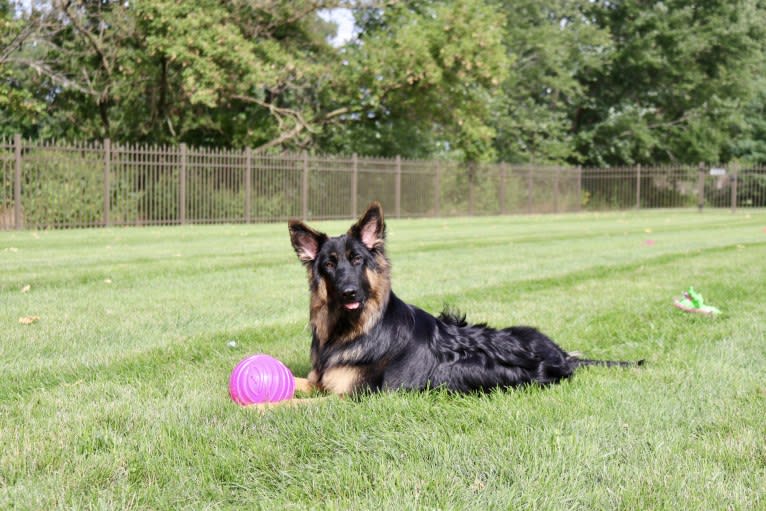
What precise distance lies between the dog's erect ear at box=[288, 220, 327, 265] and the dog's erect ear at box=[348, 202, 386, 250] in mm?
194

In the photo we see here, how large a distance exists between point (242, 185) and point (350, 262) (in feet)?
65.1

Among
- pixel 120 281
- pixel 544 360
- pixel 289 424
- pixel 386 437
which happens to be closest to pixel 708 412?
pixel 544 360

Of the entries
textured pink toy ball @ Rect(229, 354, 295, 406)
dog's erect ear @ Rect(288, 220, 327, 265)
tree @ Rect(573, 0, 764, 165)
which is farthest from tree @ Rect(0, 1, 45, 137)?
tree @ Rect(573, 0, 764, 165)

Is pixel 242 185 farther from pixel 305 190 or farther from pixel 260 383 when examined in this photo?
pixel 260 383

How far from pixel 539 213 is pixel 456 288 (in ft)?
90.8

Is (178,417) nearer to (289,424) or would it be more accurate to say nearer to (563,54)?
(289,424)

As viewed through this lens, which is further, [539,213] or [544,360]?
[539,213]

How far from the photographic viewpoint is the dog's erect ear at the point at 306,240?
3873 mm

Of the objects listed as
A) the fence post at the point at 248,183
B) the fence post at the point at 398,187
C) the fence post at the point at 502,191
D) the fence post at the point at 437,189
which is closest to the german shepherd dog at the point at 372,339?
the fence post at the point at 248,183

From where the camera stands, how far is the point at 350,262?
3811 mm

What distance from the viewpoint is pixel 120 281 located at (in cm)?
848

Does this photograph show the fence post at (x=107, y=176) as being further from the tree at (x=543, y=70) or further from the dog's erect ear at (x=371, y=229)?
the tree at (x=543, y=70)

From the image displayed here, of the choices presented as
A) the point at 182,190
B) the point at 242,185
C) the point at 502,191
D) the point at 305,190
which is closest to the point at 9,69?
the point at 182,190

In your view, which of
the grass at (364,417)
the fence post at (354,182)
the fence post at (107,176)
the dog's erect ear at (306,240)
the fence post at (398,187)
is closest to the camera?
the grass at (364,417)
